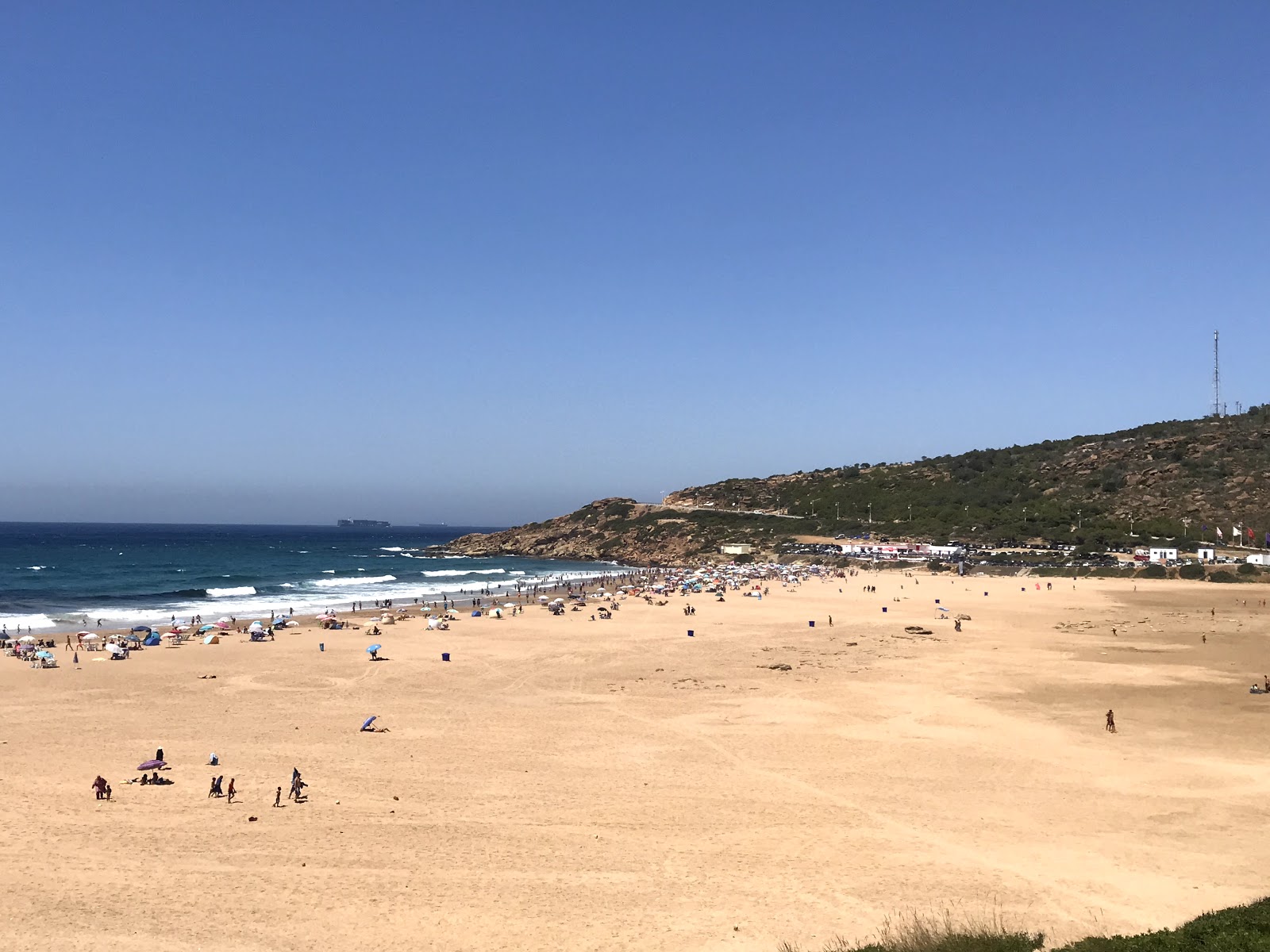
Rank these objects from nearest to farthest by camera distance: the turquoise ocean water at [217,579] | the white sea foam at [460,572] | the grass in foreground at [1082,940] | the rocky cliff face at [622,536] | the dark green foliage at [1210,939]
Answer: the dark green foliage at [1210,939], the grass in foreground at [1082,940], the turquoise ocean water at [217,579], the white sea foam at [460,572], the rocky cliff face at [622,536]

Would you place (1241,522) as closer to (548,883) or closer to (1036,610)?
(1036,610)

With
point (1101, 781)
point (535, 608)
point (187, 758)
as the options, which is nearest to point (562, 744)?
point (187, 758)

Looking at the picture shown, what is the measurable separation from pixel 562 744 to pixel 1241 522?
81900 millimetres

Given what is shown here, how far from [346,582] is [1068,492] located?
82.9 metres

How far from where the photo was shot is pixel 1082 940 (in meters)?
9.58

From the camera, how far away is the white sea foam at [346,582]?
71.6 metres

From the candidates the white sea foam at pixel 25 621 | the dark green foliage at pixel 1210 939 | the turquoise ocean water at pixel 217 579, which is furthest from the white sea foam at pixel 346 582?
the dark green foliage at pixel 1210 939

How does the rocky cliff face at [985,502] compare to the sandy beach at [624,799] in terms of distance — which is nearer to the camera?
the sandy beach at [624,799]

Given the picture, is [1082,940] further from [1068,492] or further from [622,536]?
[622,536]

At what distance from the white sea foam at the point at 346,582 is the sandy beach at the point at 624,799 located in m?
38.6

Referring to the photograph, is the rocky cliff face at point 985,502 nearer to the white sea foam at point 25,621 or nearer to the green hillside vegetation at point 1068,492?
the green hillside vegetation at point 1068,492

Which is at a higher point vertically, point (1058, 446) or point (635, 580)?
point (1058, 446)

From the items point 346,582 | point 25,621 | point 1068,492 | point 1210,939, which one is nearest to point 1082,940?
point 1210,939

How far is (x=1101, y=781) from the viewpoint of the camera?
56.9ft
